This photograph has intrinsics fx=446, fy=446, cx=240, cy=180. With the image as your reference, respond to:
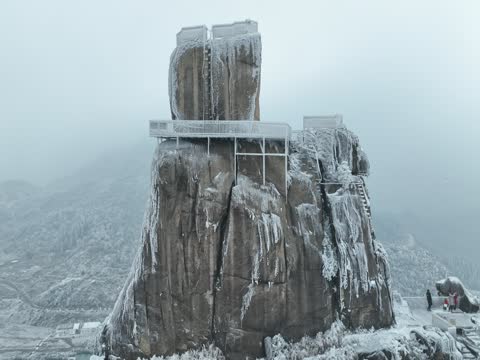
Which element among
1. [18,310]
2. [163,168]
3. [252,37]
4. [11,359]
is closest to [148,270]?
[163,168]

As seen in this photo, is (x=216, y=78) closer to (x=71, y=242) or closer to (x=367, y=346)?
(x=367, y=346)

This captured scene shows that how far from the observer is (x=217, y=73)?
28.7m

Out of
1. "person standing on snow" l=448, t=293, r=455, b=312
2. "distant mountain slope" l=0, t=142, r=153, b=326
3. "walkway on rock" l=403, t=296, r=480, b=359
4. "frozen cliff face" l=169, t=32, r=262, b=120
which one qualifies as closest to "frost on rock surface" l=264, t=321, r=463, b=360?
"walkway on rock" l=403, t=296, r=480, b=359

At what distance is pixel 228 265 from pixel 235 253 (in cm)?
85

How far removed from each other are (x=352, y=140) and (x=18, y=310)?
6796 cm

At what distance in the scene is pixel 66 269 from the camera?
9575cm

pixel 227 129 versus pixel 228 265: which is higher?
pixel 227 129

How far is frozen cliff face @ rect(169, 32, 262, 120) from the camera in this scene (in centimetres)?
2844

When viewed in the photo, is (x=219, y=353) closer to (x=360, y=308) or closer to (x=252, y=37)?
(x=360, y=308)

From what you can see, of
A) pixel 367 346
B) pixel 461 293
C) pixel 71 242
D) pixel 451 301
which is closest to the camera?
pixel 367 346

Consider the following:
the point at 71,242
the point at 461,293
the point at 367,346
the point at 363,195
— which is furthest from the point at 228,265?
the point at 71,242

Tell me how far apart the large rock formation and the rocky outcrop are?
38.6 feet

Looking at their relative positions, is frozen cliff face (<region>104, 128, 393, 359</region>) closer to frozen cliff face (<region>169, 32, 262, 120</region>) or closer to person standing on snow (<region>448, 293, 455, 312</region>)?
frozen cliff face (<region>169, 32, 262, 120</region>)

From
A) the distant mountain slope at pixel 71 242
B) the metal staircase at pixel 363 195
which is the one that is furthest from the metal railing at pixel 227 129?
the distant mountain slope at pixel 71 242
